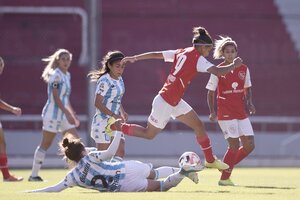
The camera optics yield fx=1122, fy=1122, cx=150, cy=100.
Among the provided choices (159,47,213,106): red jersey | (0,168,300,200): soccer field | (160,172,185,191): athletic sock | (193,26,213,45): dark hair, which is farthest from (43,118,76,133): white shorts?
(160,172,185,191): athletic sock

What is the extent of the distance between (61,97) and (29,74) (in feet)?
41.6

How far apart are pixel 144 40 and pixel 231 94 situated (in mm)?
14489

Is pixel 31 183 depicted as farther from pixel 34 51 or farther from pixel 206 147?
pixel 34 51

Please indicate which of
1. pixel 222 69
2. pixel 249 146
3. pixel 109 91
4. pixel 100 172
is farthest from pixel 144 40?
pixel 100 172

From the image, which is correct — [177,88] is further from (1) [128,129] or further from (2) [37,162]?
(2) [37,162]

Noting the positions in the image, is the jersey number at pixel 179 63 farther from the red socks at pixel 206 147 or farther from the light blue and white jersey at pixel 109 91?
the red socks at pixel 206 147

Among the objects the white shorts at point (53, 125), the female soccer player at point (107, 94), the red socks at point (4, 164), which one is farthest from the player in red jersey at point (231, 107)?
the red socks at point (4, 164)

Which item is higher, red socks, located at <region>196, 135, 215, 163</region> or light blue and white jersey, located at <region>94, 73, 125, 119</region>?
light blue and white jersey, located at <region>94, 73, 125, 119</region>

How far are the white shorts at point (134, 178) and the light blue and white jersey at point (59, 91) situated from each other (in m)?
3.99

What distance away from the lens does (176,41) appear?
28.0 meters

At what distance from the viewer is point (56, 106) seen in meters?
15.6

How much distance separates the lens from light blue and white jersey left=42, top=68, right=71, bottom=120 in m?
15.4

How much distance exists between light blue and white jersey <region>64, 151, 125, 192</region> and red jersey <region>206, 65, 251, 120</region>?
2.54 meters

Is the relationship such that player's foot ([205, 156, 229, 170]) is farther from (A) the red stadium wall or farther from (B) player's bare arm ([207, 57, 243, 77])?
(A) the red stadium wall
